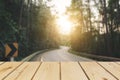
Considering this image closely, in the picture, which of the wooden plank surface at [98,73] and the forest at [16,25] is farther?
the forest at [16,25]

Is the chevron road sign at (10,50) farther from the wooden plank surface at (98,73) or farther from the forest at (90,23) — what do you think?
the forest at (90,23)

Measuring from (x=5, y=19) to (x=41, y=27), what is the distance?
3199 centimetres

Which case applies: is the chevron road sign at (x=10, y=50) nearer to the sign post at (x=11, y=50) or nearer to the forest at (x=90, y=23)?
the sign post at (x=11, y=50)

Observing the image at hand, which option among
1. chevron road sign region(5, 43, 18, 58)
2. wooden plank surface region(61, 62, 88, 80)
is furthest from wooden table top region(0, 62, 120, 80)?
chevron road sign region(5, 43, 18, 58)

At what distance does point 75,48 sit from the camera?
187 ft

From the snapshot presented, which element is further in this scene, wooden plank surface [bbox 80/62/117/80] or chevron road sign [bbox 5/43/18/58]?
chevron road sign [bbox 5/43/18/58]

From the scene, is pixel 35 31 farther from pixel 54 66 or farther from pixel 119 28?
pixel 54 66

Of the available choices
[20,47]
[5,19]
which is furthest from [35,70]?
[20,47]

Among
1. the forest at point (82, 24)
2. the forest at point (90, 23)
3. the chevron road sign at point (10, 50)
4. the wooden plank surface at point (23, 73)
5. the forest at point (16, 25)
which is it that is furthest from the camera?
the forest at point (90, 23)

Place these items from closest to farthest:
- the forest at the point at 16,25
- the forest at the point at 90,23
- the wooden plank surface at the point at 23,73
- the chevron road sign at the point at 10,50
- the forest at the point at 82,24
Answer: the wooden plank surface at the point at 23,73 → the chevron road sign at the point at 10,50 → the forest at the point at 16,25 → the forest at the point at 82,24 → the forest at the point at 90,23

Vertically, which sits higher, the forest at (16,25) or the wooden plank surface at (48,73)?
the forest at (16,25)

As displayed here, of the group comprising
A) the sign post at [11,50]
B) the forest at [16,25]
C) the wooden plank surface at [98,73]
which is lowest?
the wooden plank surface at [98,73]

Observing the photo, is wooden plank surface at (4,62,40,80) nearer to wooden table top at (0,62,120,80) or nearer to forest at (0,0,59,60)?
wooden table top at (0,62,120,80)

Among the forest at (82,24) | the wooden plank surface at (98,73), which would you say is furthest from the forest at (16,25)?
the wooden plank surface at (98,73)
